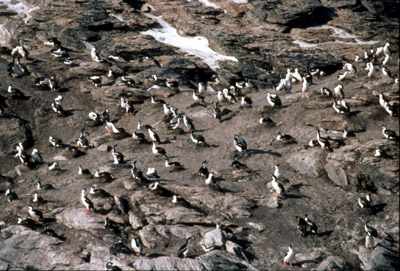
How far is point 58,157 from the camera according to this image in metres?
27.8

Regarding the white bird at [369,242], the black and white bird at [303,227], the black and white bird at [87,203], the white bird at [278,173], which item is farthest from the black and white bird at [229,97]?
the white bird at [369,242]

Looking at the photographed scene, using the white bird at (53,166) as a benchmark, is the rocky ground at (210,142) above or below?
above

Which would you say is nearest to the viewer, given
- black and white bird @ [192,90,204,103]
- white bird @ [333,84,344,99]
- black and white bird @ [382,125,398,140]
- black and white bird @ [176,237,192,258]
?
black and white bird @ [176,237,192,258]

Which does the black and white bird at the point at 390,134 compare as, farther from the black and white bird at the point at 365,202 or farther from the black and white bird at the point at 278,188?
the black and white bird at the point at 278,188

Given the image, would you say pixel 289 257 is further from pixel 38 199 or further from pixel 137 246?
pixel 38 199

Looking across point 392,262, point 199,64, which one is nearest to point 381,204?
point 392,262

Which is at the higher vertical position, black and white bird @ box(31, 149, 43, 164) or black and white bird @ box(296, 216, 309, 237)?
black and white bird @ box(296, 216, 309, 237)

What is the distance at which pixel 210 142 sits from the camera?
90.8 feet

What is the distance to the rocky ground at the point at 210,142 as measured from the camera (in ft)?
57.3

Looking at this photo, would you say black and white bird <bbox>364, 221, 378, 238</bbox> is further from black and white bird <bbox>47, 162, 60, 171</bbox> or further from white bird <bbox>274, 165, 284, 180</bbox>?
black and white bird <bbox>47, 162, 60, 171</bbox>

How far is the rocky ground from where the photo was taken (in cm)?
1747

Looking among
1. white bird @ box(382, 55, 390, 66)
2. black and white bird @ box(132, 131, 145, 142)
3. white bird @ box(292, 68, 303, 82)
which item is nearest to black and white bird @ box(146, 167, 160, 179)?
black and white bird @ box(132, 131, 145, 142)

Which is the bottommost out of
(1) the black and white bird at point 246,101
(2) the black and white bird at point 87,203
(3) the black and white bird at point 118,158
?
(3) the black and white bird at point 118,158

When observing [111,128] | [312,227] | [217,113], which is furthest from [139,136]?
[312,227]
